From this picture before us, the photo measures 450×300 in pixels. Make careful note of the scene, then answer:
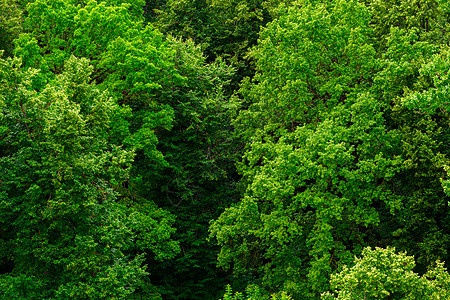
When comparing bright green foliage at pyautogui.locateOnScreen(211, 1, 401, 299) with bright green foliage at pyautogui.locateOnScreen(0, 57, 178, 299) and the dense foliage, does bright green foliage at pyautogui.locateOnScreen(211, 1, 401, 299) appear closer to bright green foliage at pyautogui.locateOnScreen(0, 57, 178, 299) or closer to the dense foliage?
the dense foliage

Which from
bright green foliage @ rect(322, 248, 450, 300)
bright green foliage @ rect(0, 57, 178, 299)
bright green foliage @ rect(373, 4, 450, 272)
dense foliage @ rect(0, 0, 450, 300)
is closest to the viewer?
bright green foliage @ rect(322, 248, 450, 300)

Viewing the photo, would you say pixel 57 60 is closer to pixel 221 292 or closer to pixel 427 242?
pixel 221 292

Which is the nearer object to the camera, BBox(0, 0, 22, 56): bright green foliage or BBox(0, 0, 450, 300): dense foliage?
BBox(0, 0, 450, 300): dense foliage

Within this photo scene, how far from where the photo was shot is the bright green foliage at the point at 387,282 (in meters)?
13.4

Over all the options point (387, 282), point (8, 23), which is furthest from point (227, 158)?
point (387, 282)

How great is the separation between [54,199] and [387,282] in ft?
39.8

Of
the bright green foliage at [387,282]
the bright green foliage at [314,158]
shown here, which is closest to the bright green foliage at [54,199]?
the bright green foliage at [314,158]

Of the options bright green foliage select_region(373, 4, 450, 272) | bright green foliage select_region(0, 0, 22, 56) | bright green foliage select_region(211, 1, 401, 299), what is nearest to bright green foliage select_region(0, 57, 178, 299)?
bright green foliage select_region(211, 1, 401, 299)

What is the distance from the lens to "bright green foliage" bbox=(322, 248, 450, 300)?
1335 centimetres

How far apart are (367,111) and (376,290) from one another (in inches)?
412

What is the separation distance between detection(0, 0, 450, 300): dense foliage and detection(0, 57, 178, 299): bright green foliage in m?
0.08

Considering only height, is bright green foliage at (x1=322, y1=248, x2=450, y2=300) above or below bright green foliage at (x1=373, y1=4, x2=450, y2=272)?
below

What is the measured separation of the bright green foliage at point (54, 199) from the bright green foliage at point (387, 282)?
974cm

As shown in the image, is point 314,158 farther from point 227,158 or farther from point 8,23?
point 8,23
